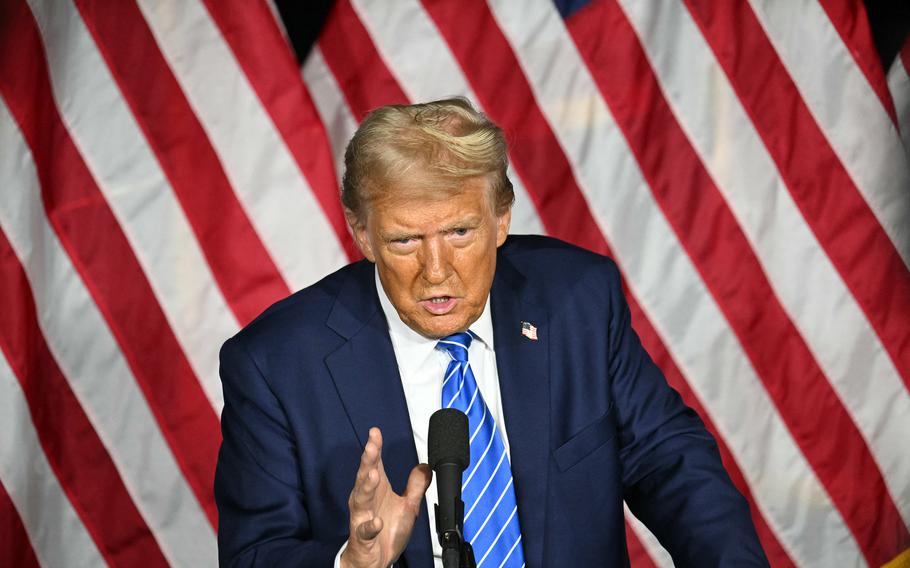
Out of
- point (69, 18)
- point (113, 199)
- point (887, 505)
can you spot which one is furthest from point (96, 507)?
point (887, 505)

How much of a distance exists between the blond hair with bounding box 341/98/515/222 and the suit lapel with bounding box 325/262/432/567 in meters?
0.26

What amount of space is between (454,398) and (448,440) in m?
0.57

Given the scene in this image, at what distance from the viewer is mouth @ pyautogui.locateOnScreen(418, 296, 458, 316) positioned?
2031 mm

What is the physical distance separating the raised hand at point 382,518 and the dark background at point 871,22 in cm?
212

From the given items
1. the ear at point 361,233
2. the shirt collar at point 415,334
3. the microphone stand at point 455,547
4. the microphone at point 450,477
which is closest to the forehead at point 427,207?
the ear at point 361,233

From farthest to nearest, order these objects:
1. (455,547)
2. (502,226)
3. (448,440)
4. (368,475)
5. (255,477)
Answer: (502,226), (255,477), (368,475), (448,440), (455,547)

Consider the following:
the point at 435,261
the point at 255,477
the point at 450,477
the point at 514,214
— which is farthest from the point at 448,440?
the point at 514,214

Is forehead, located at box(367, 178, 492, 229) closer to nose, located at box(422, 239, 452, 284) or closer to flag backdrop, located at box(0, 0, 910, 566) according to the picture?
nose, located at box(422, 239, 452, 284)

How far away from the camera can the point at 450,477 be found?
144 centimetres

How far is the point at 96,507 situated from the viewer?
339cm

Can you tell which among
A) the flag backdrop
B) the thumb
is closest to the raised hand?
the thumb

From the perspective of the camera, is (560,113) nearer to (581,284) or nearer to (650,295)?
(650,295)

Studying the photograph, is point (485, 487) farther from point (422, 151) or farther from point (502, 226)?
point (422, 151)

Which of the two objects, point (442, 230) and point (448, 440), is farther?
point (442, 230)
